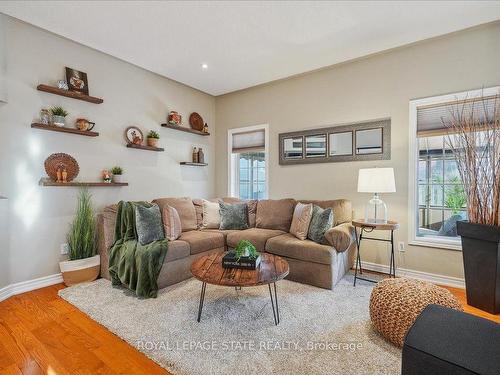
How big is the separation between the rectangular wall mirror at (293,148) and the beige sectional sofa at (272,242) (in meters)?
0.80

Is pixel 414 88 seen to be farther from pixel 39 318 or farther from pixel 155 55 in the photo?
pixel 39 318

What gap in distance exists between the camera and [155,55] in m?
3.40

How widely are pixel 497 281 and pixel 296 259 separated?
5.84 ft

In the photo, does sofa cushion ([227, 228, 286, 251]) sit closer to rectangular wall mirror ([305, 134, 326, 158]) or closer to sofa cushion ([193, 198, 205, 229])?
sofa cushion ([193, 198, 205, 229])

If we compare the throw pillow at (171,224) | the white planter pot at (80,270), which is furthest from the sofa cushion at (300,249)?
the white planter pot at (80,270)

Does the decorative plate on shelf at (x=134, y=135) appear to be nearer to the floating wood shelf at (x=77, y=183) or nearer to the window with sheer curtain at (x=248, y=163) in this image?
the floating wood shelf at (x=77, y=183)

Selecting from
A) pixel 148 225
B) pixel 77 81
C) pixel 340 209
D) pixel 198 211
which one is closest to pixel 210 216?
pixel 198 211

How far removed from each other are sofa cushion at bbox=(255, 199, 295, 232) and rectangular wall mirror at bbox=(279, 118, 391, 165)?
77 centimetres

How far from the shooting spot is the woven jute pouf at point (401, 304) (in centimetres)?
174

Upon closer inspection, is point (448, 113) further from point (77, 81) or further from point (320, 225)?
point (77, 81)

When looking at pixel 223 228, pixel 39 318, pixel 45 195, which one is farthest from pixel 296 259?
pixel 45 195

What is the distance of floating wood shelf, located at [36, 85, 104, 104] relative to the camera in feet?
9.30

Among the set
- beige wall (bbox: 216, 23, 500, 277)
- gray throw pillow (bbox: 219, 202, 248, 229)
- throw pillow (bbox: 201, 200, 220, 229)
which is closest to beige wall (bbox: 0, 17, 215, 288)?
throw pillow (bbox: 201, 200, 220, 229)

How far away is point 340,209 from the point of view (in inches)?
134
